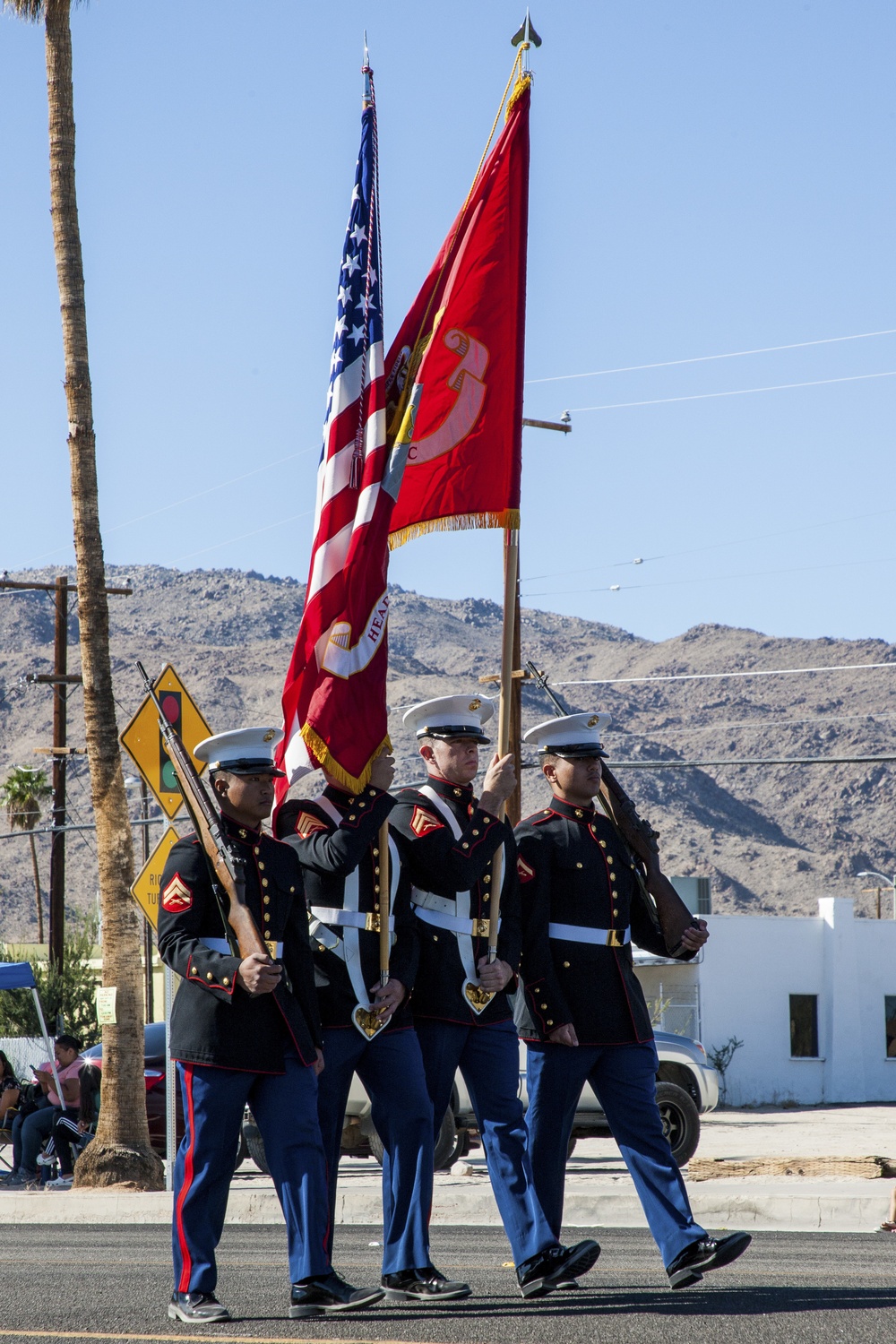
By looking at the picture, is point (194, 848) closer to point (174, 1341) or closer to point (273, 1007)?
point (273, 1007)

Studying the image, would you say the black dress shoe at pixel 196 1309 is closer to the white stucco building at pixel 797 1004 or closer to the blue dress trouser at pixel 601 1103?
the blue dress trouser at pixel 601 1103

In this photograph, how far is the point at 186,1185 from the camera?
638 centimetres

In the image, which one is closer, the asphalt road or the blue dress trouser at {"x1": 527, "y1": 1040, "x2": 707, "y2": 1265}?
the asphalt road

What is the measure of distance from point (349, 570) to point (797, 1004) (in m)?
31.9

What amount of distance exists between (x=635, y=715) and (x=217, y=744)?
148066mm

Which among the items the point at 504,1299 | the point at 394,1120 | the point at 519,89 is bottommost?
the point at 504,1299

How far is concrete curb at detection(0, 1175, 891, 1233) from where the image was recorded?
9.98m

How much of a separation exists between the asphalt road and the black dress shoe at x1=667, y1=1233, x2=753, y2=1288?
7 cm

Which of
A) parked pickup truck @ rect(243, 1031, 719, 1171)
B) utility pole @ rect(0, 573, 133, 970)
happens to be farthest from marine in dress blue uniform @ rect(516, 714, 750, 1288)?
utility pole @ rect(0, 573, 133, 970)

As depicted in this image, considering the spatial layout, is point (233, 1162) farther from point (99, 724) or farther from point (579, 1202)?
point (99, 724)

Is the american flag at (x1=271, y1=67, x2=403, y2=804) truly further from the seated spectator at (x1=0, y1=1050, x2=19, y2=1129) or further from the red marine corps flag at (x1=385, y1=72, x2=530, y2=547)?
the seated spectator at (x1=0, y1=1050, x2=19, y2=1129)

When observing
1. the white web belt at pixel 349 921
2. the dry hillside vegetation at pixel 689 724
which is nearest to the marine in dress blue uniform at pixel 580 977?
the white web belt at pixel 349 921

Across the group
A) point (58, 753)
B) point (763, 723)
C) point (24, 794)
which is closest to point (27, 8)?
point (58, 753)

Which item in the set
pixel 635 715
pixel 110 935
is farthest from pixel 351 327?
pixel 635 715
